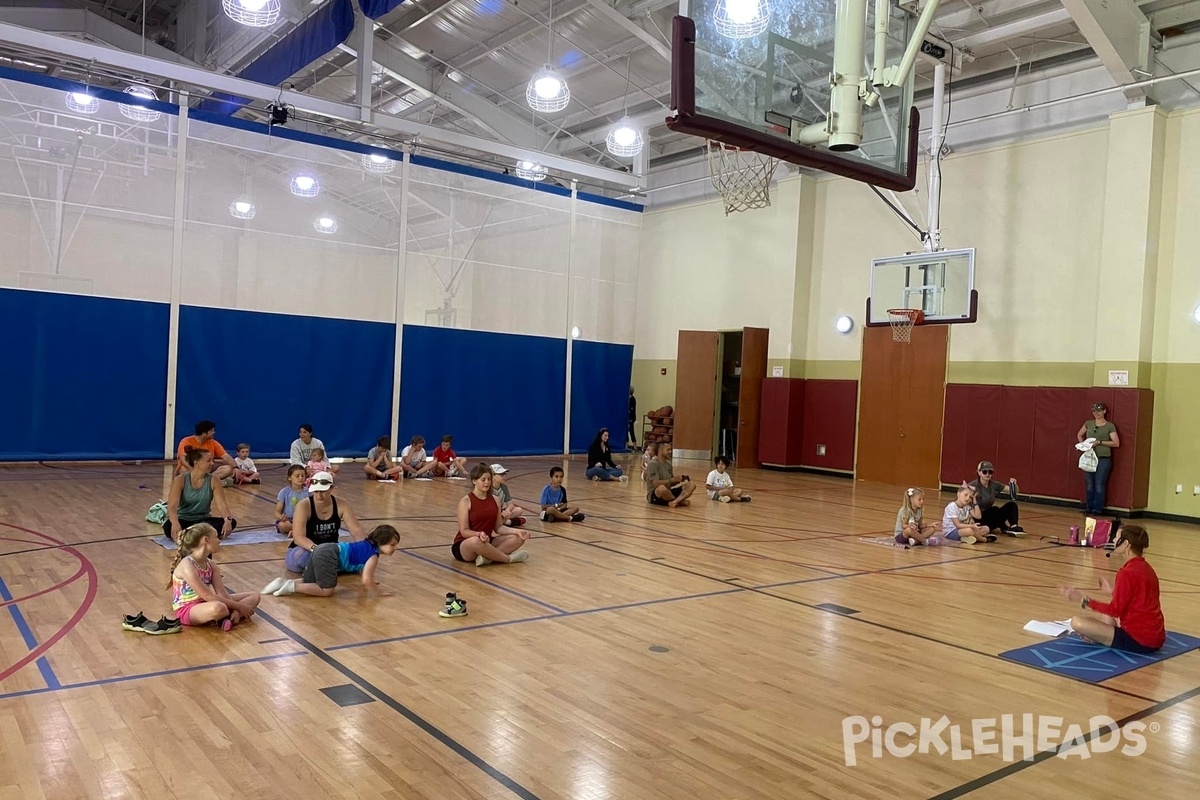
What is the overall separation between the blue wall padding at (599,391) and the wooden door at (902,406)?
20.7 feet

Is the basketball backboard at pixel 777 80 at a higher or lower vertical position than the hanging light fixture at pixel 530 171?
lower

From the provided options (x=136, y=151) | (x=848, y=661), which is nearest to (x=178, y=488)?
(x=848, y=661)

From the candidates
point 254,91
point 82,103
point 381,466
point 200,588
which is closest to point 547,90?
point 254,91

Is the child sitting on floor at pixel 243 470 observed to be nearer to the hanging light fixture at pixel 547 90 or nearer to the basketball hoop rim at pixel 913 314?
the hanging light fixture at pixel 547 90

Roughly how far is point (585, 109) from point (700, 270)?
4.89 m

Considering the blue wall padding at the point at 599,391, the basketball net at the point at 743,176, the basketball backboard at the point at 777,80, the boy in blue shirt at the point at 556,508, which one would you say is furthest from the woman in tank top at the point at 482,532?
the blue wall padding at the point at 599,391

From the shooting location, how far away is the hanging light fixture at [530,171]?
1933 centimetres

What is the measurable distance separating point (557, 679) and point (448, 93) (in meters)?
16.6

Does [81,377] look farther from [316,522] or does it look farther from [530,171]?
[316,522]

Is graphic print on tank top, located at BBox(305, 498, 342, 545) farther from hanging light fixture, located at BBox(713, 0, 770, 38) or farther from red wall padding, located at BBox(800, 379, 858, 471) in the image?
red wall padding, located at BBox(800, 379, 858, 471)

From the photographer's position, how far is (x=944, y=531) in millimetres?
11336

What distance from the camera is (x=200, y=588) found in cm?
587

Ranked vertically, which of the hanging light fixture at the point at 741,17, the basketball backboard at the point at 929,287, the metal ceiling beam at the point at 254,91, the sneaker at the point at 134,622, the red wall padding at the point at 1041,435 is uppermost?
the metal ceiling beam at the point at 254,91

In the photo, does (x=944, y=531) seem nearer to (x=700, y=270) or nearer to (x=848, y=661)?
(x=848, y=661)
